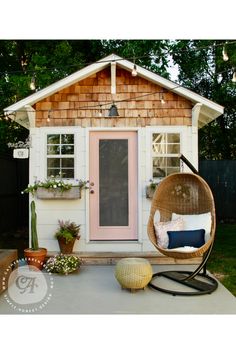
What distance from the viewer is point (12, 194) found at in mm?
8312

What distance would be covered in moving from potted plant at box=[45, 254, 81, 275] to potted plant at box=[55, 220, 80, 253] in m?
0.49

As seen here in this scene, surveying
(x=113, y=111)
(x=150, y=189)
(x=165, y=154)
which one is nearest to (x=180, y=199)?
(x=150, y=189)

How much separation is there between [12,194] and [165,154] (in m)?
4.27

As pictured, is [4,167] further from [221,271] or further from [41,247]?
[221,271]

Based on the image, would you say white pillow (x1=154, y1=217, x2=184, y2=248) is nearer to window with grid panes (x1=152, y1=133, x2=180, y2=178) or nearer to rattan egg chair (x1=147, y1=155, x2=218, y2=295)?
rattan egg chair (x1=147, y1=155, x2=218, y2=295)

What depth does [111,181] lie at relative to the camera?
18.4 feet

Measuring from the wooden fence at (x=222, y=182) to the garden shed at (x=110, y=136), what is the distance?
13.6ft

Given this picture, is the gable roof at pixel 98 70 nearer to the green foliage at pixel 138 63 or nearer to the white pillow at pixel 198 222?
the white pillow at pixel 198 222

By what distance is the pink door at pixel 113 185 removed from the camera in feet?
18.3

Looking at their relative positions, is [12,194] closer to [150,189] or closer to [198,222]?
[150,189]

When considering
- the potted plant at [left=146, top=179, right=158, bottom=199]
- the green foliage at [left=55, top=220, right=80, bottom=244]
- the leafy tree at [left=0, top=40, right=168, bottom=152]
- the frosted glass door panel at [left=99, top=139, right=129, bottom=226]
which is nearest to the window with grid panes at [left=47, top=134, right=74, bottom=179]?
the frosted glass door panel at [left=99, top=139, right=129, bottom=226]
